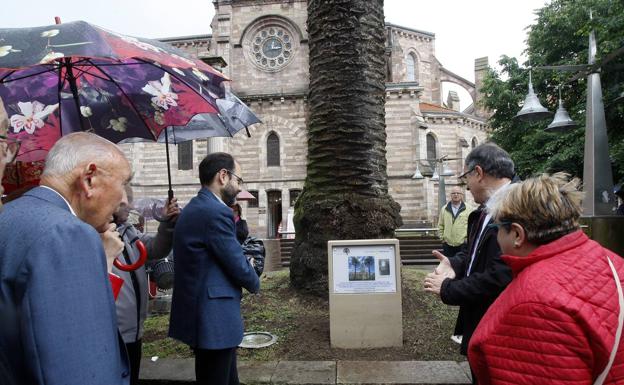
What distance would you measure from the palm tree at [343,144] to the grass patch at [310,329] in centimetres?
33

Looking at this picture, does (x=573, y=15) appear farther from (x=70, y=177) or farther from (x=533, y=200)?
(x=70, y=177)

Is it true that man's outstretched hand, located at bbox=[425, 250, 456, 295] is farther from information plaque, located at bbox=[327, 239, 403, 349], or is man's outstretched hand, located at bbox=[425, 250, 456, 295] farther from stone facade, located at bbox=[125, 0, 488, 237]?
stone facade, located at bbox=[125, 0, 488, 237]

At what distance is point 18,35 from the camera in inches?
100

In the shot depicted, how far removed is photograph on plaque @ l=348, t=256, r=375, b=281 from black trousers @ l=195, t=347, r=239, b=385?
Result: 1498mm

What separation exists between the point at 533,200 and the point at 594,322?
0.56m

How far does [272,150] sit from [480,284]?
26875 mm

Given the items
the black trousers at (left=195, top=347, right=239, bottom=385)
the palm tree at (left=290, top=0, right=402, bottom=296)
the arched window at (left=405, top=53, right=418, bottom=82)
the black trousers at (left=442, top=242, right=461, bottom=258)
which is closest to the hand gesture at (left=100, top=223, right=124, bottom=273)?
the black trousers at (left=195, top=347, right=239, bottom=385)

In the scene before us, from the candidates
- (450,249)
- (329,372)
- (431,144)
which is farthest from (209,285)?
(431,144)

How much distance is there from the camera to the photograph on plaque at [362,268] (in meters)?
4.15

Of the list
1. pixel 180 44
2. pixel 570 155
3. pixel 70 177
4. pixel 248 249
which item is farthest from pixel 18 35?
pixel 180 44

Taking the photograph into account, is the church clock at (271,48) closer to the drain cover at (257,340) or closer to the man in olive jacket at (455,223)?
the man in olive jacket at (455,223)

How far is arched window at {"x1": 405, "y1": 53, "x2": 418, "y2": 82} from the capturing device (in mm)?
40188

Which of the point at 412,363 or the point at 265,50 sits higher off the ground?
the point at 265,50

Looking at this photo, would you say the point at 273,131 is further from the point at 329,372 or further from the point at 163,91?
the point at 329,372
